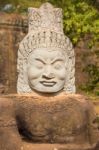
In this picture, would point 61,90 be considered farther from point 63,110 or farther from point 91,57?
point 91,57

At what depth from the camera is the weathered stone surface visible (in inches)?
205

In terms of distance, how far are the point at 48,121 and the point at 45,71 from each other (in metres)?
0.48

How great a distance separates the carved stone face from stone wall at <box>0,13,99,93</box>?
12265 mm

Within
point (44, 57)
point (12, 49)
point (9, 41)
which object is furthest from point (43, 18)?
point (9, 41)

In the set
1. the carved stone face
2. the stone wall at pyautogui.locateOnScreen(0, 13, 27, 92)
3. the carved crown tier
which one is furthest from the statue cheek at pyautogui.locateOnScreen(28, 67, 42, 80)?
the stone wall at pyautogui.locateOnScreen(0, 13, 27, 92)

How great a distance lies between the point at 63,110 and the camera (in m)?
5.34

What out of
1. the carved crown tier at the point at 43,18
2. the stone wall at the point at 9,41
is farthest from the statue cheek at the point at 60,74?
the stone wall at the point at 9,41

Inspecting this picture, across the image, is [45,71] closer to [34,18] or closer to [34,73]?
[34,73]

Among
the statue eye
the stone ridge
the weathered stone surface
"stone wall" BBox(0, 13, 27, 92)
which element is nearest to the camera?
the weathered stone surface

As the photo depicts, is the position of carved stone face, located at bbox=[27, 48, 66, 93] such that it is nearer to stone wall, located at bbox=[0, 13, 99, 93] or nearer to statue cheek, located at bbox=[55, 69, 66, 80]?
statue cheek, located at bbox=[55, 69, 66, 80]

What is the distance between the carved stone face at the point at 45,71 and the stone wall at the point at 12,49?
1227 centimetres

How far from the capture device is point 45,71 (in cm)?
531

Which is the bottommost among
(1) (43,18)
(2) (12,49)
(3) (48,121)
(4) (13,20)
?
(2) (12,49)

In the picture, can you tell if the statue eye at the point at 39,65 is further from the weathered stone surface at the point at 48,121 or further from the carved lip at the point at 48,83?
the weathered stone surface at the point at 48,121
